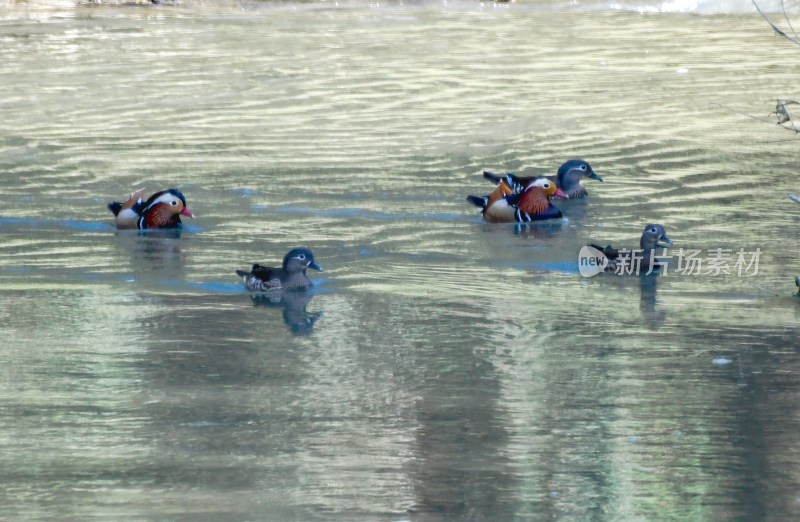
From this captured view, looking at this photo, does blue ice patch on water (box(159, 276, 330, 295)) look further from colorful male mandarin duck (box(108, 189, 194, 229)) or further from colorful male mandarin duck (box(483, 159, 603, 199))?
colorful male mandarin duck (box(483, 159, 603, 199))

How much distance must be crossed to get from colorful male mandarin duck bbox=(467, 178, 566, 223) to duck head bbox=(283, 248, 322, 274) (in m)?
2.60

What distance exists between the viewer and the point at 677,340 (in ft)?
27.9

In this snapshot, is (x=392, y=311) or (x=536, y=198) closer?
(x=392, y=311)

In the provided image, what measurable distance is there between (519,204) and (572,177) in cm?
112

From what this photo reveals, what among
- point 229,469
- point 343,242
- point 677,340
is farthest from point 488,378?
point 343,242

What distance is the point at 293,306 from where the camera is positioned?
946cm

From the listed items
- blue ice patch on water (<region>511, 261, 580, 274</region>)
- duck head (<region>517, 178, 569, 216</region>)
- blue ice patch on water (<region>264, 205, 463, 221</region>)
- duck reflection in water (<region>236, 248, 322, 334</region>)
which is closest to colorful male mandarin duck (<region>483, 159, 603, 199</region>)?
duck head (<region>517, 178, 569, 216</region>)

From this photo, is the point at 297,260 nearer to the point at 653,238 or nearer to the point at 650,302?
the point at 650,302

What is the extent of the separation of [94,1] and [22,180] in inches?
803

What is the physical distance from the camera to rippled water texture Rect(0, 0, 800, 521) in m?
6.31

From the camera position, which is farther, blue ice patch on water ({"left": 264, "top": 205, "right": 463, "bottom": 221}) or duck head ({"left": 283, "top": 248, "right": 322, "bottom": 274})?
blue ice patch on water ({"left": 264, "top": 205, "right": 463, "bottom": 221})

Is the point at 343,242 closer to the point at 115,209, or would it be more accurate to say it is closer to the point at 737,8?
the point at 115,209

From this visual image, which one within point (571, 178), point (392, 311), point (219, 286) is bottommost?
point (392, 311)

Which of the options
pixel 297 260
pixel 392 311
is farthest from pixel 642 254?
pixel 297 260
